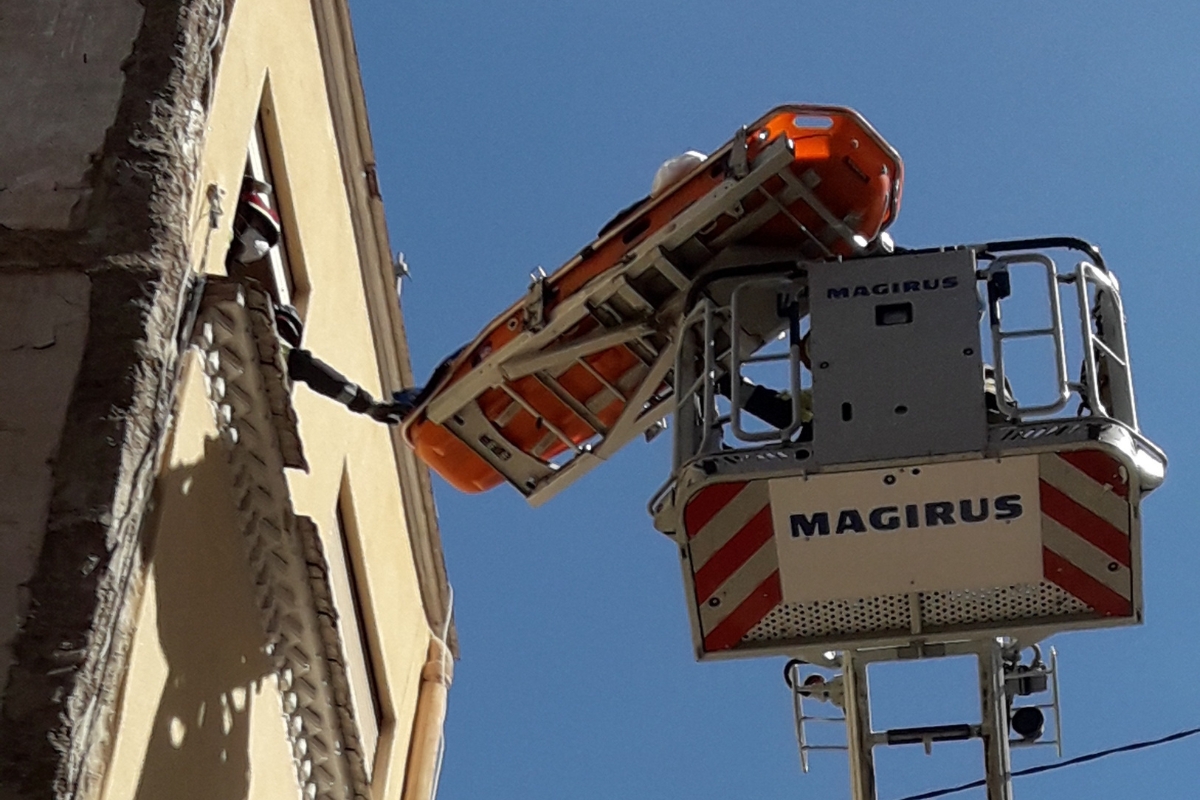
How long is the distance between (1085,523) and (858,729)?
4.58ft

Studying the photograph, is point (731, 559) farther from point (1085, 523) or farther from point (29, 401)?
point (29, 401)

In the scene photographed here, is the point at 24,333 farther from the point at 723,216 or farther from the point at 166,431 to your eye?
the point at 723,216

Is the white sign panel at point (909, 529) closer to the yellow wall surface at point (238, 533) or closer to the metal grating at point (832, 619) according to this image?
the metal grating at point (832, 619)

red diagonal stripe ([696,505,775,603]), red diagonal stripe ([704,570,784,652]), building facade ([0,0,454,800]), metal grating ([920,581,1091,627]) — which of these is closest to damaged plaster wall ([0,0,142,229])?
building facade ([0,0,454,800])

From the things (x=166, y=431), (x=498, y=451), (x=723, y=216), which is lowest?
(x=166, y=431)

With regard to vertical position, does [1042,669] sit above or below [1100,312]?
below

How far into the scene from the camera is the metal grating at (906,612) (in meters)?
7.54

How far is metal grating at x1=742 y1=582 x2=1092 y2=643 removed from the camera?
7.54 m

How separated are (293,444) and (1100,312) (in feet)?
11.4

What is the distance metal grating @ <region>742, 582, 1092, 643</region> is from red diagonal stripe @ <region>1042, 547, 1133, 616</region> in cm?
4

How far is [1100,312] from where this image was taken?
8086mm

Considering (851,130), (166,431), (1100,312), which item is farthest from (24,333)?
(1100,312)

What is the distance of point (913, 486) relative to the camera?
727 cm

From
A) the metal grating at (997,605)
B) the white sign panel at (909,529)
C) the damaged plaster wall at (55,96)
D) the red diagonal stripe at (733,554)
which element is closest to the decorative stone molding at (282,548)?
the damaged plaster wall at (55,96)
